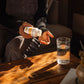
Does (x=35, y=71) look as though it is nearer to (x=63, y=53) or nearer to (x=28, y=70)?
(x=28, y=70)

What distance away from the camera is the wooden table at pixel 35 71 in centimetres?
93

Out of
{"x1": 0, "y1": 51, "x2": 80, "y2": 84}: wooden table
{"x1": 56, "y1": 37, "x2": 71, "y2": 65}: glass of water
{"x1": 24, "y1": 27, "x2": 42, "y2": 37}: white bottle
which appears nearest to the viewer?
{"x1": 0, "y1": 51, "x2": 80, "y2": 84}: wooden table

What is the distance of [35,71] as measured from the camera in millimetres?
1028

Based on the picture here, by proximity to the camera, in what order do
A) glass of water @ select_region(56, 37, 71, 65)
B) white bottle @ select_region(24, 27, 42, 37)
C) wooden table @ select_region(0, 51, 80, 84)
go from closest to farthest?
wooden table @ select_region(0, 51, 80, 84) < glass of water @ select_region(56, 37, 71, 65) < white bottle @ select_region(24, 27, 42, 37)

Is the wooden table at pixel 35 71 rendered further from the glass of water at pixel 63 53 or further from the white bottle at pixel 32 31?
the white bottle at pixel 32 31

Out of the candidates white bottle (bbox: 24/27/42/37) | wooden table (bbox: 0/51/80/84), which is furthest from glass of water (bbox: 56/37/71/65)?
white bottle (bbox: 24/27/42/37)

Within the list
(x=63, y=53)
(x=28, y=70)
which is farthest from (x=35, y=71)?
(x=63, y=53)

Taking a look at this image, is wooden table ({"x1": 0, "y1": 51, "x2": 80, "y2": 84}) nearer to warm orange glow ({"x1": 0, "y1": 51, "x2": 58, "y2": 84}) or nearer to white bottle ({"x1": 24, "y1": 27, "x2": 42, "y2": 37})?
warm orange glow ({"x1": 0, "y1": 51, "x2": 58, "y2": 84})

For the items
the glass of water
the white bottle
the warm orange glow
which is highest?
the white bottle

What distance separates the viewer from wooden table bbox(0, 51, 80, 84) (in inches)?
36.5

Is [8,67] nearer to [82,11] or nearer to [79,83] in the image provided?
[79,83]

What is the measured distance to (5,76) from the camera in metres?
0.98

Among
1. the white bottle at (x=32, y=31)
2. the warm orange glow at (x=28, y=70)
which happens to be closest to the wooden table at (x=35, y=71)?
the warm orange glow at (x=28, y=70)

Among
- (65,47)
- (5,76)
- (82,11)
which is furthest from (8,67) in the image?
(82,11)
